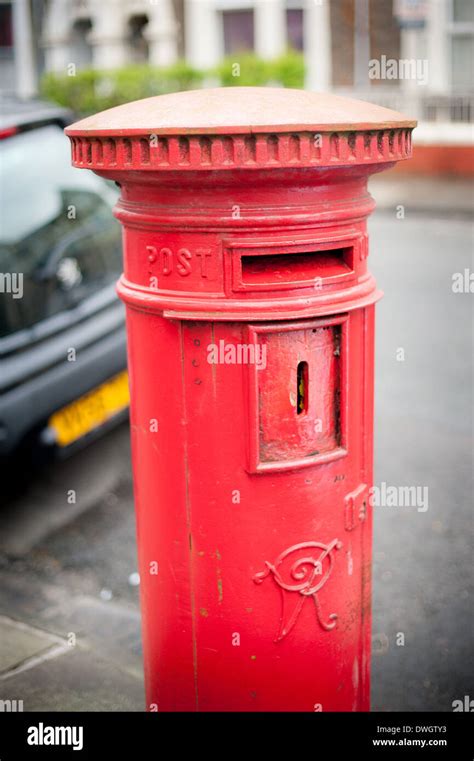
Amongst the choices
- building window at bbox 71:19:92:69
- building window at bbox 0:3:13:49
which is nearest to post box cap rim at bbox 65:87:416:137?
building window at bbox 71:19:92:69

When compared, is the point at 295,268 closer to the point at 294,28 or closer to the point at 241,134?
the point at 241,134

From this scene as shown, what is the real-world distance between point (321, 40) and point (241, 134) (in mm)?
16164

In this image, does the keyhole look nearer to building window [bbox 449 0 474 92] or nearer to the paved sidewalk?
the paved sidewalk

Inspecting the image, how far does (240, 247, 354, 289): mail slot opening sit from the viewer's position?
6.39 ft

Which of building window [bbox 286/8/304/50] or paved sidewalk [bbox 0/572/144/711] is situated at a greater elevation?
building window [bbox 286/8/304/50]

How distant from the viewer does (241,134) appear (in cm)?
179

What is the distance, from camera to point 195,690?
7.54 feet

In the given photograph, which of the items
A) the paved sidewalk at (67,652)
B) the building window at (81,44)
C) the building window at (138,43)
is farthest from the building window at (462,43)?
the paved sidewalk at (67,652)

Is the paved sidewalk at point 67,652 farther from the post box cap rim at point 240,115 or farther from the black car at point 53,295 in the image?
the post box cap rim at point 240,115

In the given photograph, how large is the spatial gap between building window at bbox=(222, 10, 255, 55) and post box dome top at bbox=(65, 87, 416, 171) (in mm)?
16569

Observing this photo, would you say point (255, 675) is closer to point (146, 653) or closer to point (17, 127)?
point (146, 653)

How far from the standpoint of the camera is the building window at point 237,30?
17.6 metres

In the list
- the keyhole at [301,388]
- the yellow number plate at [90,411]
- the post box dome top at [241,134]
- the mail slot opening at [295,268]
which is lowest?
the yellow number plate at [90,411]

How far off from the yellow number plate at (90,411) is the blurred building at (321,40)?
39.4 ft
